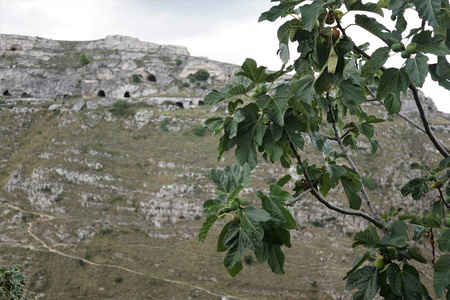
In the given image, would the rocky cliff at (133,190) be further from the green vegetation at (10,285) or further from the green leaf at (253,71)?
the green leaf at (253,71)

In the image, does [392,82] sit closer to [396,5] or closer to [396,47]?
[396,47]

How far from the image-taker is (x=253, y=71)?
243 cm

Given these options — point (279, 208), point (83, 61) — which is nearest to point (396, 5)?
point (279, 208)

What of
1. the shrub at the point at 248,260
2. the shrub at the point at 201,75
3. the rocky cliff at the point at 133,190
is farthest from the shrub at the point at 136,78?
the shrub at the point at 248,260

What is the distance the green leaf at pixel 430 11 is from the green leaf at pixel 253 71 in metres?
0.92

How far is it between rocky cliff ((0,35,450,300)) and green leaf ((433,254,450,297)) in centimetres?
2431

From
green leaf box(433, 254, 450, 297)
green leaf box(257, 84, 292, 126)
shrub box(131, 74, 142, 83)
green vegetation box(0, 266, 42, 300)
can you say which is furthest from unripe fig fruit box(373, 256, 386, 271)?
shrub box(131, 74, 142, 83)

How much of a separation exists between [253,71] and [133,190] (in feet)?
113

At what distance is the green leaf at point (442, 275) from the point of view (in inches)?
77.4

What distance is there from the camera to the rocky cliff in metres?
26.1

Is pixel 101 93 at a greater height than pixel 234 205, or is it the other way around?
pixel 101 93

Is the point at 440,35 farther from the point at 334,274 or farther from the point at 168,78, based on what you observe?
the point at 168,78

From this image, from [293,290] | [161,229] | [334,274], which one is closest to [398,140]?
[334,274]

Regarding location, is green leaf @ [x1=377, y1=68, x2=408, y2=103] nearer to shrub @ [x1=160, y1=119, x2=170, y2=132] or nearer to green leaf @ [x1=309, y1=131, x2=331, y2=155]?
green leaf @ [x1=309, y1=131, x2=331, y2=155]
